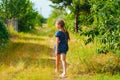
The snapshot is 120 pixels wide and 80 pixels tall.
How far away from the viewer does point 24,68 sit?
13.8 meters

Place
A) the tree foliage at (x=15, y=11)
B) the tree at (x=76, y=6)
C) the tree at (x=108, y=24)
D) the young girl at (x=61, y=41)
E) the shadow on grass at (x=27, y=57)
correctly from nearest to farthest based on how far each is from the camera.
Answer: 1. the tree at (x=108, y=24)
2. the young girl at (x=61, y=41)
3. the shadow on grass at (x=27, y=57)
4. the tree at (x=76, y=6)
5. the tree foliage at (x=15, y=11)

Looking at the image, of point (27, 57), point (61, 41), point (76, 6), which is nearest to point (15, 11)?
point (76, 6)

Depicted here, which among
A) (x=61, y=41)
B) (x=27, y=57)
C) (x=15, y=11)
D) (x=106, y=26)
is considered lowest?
(x=27, y=57)

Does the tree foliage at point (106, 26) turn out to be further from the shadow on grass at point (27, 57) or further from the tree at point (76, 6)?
the tree at point (76, 6)

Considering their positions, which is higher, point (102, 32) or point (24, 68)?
point (102, 32)

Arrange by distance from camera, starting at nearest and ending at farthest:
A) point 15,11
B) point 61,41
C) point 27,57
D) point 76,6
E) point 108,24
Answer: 1. point 108,24
2. point 61,41
3. point 27,57
4. point 76,6
5. point 15,11

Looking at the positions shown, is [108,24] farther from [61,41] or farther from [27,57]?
[27,57]

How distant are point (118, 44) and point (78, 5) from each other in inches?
1036

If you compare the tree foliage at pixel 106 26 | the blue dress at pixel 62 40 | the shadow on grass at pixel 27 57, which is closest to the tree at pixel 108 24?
the tree foliage at pixel 106 26

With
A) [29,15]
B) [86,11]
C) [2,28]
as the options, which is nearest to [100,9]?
[2,28]

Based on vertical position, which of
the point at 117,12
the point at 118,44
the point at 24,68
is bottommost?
the point at 24,68

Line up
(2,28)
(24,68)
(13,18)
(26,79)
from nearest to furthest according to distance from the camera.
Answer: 1. (26,79)
2. (24,68)
3. (2,28)
4. (13,18)

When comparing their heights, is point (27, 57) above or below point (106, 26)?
below

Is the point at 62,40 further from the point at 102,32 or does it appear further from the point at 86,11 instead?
the point at 86,11
